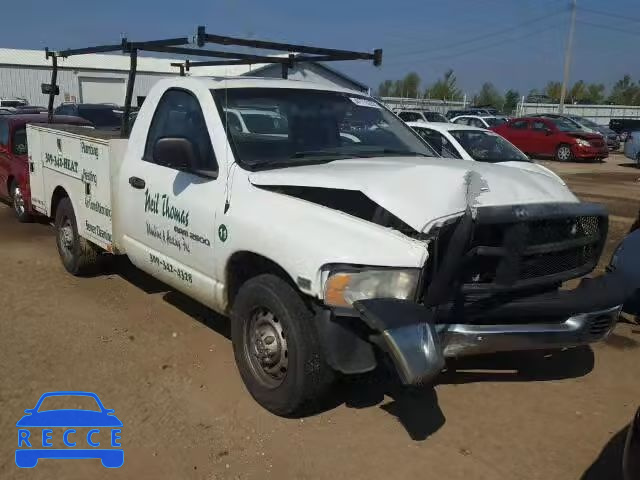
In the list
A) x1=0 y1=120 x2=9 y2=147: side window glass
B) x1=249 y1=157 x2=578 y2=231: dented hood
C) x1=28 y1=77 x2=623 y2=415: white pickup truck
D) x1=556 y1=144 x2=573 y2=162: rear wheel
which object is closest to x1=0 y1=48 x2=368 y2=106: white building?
x1=556 y1=144 x2=573 y2=162: rear wheel

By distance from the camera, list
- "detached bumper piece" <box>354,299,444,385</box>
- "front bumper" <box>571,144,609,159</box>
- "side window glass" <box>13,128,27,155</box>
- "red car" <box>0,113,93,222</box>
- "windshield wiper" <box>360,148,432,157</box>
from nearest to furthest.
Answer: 1. "detached bumper piece" <box>354,299,444,385</box>
2. "windshield wiper" <box>360,148,432,157</box>
3. "red car" <box>0,113,93,222</box>
4. "side window glass" <box>13,128,27,155</box>
5. "front bumper" <box>571,144,609,159</box>

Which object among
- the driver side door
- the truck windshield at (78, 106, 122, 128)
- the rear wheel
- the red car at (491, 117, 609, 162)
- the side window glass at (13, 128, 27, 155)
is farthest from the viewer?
the rear wheel

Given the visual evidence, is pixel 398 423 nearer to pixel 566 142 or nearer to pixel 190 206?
pixel 190 206

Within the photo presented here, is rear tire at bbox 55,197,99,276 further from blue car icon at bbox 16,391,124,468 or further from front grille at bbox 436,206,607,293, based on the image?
front grille at bbox 436,206,607,293

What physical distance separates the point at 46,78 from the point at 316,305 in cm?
4768

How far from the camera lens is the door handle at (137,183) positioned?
15.7ft

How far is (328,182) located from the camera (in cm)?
349

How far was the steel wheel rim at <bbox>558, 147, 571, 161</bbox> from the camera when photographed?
22.7 meters

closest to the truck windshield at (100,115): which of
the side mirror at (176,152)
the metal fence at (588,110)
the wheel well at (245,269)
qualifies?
the side mirror at (176,152)

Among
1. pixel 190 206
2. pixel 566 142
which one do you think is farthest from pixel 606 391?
pixel 566 142

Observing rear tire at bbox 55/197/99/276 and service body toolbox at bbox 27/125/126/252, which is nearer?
service body toolbox at bbox 27/125/126/252

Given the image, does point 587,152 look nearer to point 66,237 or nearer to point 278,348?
point 66,237

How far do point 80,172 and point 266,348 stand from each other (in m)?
3.09

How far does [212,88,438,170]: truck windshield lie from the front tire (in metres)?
0.87
